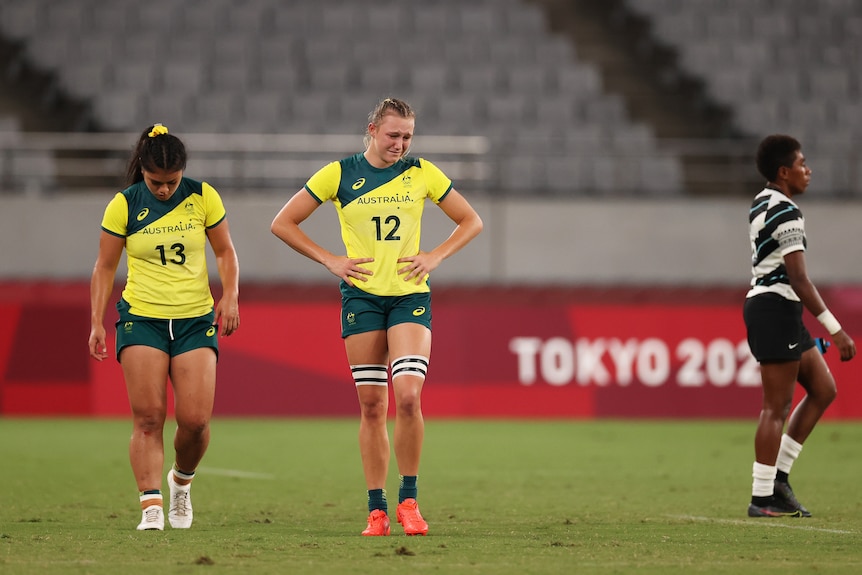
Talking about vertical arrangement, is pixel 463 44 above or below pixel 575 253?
above

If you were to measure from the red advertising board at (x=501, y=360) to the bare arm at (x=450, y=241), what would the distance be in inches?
358

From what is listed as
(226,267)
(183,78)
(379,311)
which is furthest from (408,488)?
(183,78)

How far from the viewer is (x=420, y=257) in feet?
24.0

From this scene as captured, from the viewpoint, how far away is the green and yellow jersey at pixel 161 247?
742cm

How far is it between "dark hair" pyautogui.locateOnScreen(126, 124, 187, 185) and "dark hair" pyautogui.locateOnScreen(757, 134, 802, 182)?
10.9ft

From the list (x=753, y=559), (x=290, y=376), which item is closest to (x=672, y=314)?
(x=290, y=376)

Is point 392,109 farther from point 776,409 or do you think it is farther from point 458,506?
point 776,409

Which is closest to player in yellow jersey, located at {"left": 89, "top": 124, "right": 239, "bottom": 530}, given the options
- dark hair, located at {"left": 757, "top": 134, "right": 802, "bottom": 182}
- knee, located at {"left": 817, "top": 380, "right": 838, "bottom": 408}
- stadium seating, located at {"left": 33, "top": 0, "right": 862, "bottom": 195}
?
dark hair, located at {"left": 757, "top": 134, "right": 802, "bottom": 182}

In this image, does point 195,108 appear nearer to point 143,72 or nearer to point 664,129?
point 143,72

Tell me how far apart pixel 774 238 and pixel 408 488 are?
2.57 metres

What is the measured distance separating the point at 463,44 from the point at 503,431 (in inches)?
358

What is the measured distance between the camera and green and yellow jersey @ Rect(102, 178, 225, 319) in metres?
7.42

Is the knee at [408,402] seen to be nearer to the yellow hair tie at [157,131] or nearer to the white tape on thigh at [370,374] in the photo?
the white tape on thigh at [370,374]

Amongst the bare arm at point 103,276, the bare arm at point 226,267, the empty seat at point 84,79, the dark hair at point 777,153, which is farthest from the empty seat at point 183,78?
the dark hair at point 777,153
